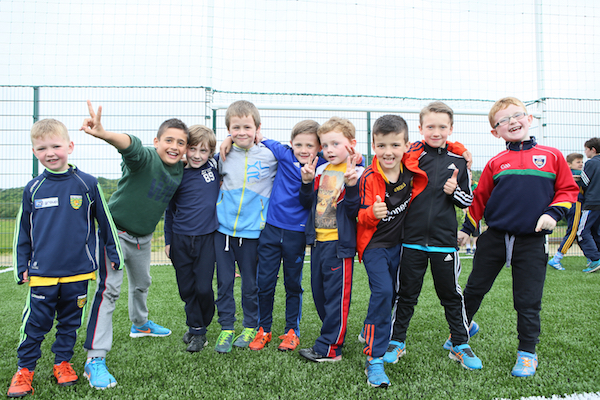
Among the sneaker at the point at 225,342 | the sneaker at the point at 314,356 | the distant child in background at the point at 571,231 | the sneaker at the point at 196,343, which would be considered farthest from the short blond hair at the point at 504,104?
the distant child in background at the point at 571,231

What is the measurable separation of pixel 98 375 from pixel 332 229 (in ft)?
5.43

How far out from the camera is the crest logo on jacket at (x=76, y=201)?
2100 millimetres

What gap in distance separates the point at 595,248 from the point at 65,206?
6.64m

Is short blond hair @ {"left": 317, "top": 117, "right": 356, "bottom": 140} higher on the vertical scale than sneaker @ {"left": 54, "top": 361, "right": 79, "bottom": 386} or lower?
higher

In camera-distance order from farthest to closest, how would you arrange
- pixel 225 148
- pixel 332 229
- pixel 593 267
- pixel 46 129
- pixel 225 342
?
1. pixel 593 267
2. pixel 225 148
3. pixel 225 342
4. pixel 332 229
5. pixel 46 129

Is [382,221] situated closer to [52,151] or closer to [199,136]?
[199,136]

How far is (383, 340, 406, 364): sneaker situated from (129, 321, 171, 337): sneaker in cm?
175

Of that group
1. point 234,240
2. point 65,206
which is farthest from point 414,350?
point 65,206

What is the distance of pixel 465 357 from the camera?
223 cm

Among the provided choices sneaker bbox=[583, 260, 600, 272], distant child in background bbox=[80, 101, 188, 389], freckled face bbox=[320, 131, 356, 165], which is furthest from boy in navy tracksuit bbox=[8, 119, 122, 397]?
sneaker bbox=[583, 260, 600, 272]

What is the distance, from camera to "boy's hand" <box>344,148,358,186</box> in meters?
2.15

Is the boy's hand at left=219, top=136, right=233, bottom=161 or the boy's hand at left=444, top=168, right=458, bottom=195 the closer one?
the boy's hand at left=444, top=168, right=458, bottom=195

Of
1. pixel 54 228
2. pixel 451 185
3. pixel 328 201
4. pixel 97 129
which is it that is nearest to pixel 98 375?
pixel 54 228

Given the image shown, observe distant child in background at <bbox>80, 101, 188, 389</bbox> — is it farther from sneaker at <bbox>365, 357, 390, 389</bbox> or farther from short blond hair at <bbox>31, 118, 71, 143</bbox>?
sneaker at <bbox>365, 357, 390, 389</bbox>
